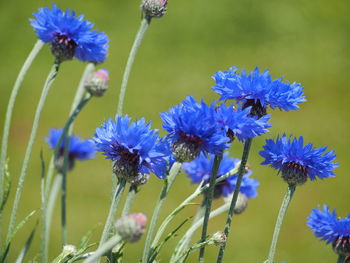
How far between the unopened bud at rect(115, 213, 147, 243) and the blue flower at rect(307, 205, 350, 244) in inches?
14.6

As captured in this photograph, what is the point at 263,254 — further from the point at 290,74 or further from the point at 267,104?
the point at 267,104

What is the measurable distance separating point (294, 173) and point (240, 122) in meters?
0.19

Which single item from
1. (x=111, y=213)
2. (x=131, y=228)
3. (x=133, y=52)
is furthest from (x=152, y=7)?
(x=131, y=228)

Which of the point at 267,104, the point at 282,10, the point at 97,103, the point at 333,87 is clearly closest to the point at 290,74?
the point at 333,87

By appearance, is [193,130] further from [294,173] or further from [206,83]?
[206,83]

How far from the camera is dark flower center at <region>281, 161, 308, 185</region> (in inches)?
40.4

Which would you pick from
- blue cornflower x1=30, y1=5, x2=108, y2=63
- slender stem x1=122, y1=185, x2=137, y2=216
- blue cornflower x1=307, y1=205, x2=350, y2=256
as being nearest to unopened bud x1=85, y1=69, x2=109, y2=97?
blue cornflower x1=30, y1=5, x2=108, y2=63

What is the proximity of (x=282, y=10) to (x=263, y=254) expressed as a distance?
2507mm

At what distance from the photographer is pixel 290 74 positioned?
15.8ft

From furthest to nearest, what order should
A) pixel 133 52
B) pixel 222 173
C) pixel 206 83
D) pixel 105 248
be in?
pixel 206 83 < pixel 222 173 < pixel 133 52 < pixel 105 248

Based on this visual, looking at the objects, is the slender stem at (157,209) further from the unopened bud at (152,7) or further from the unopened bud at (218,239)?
the unopened bud at (152,7)

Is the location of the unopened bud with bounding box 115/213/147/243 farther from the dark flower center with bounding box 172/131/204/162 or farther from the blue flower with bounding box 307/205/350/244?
the blue flower with bounding box 307/205/350/244

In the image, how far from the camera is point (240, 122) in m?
0.88

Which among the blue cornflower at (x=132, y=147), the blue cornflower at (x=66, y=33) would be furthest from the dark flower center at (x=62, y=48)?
the blue cornflower at (x=132, y=147)
